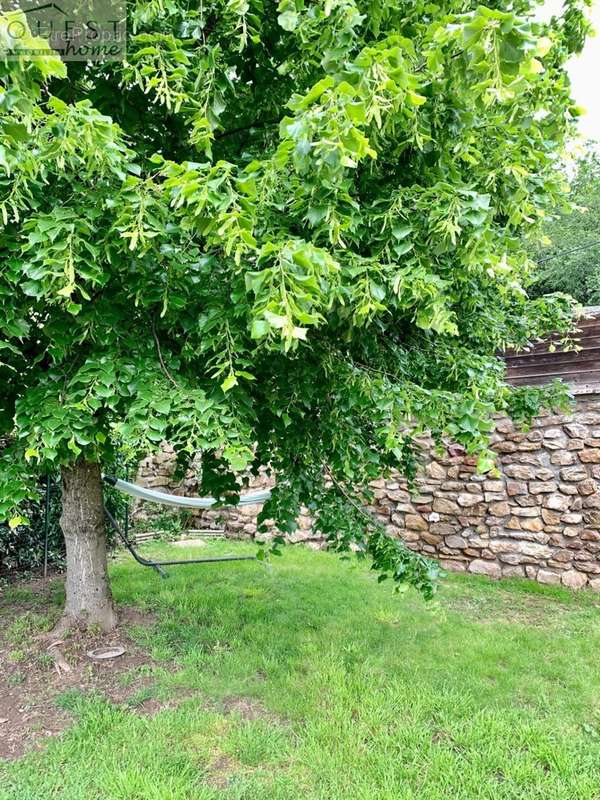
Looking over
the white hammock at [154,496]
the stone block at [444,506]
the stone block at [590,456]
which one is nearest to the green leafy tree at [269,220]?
the white hammock at [154,496]

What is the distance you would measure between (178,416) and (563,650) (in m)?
2.85

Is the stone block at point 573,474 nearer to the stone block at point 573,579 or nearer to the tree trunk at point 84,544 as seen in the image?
A: the stone block at point 573,579

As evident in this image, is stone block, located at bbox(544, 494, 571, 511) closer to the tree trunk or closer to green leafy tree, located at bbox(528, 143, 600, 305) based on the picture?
the tree trunk

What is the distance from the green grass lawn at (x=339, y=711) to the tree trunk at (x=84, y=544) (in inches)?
13.0

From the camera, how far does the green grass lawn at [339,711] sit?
1926 mm

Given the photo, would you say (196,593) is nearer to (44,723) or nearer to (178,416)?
(44,723)

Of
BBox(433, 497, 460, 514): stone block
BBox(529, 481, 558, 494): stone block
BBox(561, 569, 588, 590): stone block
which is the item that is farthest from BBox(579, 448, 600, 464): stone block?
BBox(433, 497, 460, 514): stone block

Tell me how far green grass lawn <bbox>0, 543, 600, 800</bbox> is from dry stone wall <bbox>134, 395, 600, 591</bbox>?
0.73 metres

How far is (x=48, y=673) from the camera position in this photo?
8.82ft

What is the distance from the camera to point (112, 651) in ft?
9.42

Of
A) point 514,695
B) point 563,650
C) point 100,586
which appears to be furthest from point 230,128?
point 563,650

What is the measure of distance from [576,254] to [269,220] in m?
8.52

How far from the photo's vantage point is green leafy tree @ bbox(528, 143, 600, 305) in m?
8.34

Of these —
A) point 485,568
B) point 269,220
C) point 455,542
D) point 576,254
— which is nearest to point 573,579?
point 485,568
